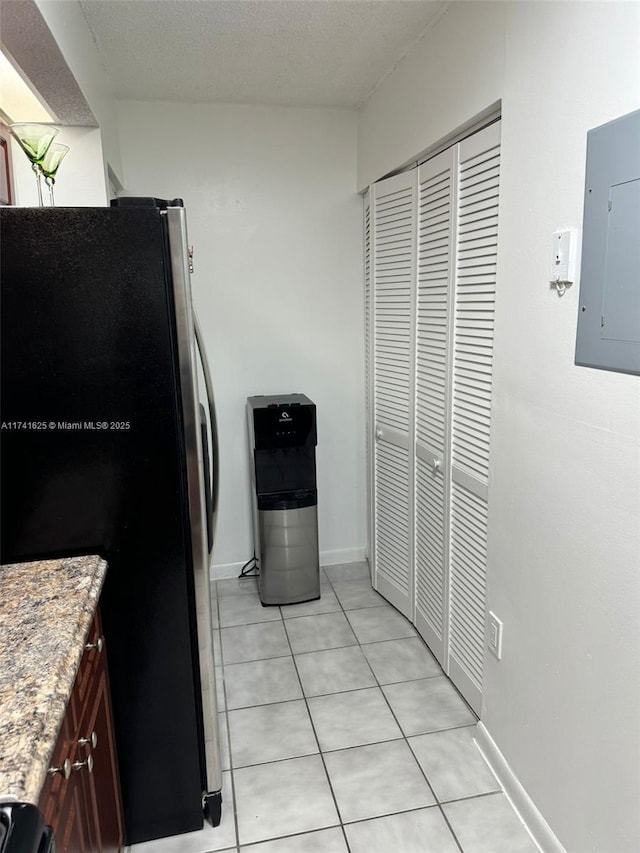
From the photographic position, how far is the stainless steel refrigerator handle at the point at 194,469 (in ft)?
5.05

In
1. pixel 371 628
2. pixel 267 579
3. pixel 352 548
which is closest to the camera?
pixel 371 628

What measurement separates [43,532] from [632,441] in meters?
1.47

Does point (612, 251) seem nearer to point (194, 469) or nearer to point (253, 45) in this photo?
point (194, 469)

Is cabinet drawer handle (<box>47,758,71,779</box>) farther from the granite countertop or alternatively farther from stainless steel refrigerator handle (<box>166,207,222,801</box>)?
stainless steel refrigerator handle (<box>166,207,222,801</box>)

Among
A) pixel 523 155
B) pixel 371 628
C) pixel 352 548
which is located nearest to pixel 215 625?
pixel 371 628

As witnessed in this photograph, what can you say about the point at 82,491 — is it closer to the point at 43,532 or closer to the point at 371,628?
the point at 43,532

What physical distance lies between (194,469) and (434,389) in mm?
1161

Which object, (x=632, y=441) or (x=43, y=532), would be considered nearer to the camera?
(x=632, y=441)

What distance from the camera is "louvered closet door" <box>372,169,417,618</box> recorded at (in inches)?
103

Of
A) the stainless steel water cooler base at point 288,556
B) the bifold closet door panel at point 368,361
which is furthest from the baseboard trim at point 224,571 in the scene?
the bifold closet door panel at point 368,361

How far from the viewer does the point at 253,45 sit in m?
2.32

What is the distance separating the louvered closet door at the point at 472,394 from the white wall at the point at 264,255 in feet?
4.16

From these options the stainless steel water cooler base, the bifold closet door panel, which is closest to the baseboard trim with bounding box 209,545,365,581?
the bifold closet door panel

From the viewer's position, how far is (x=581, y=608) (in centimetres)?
148
